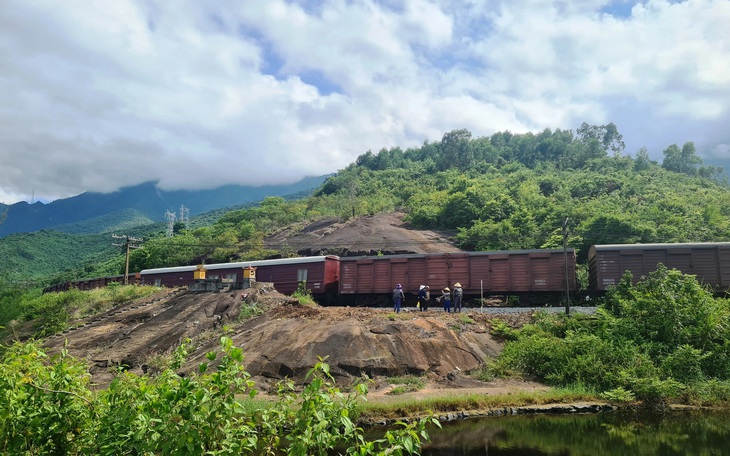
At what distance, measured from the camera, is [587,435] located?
1152 cm

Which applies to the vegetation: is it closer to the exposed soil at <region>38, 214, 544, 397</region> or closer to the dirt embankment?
the exposed soil at <region>38, 214, 544, 397</region>

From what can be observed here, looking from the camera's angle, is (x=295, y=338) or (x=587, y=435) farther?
(x=295, y=338)

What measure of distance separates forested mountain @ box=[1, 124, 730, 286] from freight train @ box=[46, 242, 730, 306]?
7.48 meters

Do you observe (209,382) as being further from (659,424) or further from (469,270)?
(469,270)

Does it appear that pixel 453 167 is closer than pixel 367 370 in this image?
No

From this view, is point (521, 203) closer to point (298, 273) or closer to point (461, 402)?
point (298, 273)

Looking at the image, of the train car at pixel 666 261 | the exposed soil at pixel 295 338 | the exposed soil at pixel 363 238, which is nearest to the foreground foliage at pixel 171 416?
the exposed soil at pixel 295 338

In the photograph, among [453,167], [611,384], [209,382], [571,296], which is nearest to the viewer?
[209,382]

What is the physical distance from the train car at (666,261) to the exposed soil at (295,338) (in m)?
5.86

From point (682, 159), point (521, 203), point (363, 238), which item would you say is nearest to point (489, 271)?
point (363, 238)

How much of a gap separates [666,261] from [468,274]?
9.40m

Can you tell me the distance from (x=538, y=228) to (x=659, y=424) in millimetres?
36119

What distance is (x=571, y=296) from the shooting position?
84.6 ft

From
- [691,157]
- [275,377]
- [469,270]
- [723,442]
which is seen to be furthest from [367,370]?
A: [691,157]
